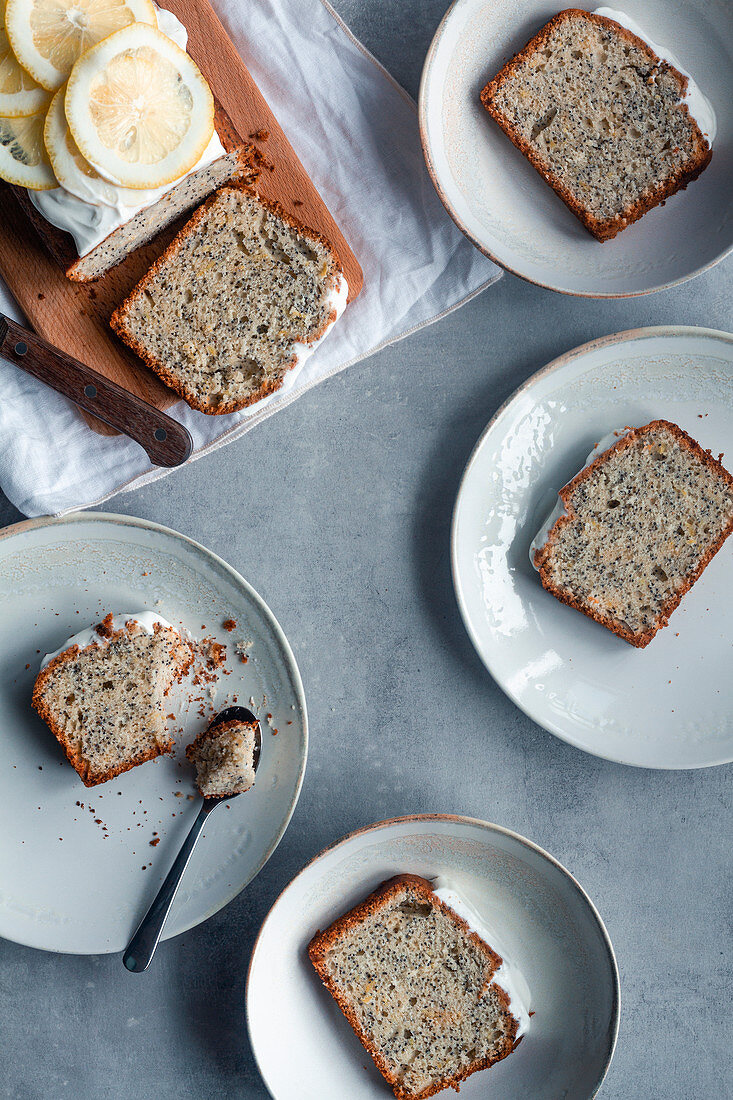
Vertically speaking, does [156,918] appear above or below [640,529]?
below

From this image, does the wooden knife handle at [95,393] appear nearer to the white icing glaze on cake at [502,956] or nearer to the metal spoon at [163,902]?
the metal spoon at [163,902]

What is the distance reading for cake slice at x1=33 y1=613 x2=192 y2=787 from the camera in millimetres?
2365

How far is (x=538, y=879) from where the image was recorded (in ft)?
8.11

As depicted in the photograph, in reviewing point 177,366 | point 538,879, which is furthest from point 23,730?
point 538,879

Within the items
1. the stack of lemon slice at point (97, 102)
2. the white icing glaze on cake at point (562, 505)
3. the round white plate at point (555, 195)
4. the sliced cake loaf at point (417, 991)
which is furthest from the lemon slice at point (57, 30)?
the sliced cake loaf at point (417, 991)

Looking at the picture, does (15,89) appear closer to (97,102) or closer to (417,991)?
(97,102)

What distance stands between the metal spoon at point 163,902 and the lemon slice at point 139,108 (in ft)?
5.13

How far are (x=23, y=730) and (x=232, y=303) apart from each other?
1.45 metres

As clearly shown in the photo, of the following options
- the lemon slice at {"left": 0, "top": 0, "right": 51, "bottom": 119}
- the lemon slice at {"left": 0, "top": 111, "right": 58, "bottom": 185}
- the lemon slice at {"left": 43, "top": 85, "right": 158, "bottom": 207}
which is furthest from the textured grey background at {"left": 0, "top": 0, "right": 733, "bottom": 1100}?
the lemon slice at {"left": 0, "top": 0, "right": 51, "bottom": 119}

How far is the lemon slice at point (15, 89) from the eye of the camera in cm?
202

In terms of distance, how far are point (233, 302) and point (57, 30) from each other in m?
0.77

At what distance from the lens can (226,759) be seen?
2348 mm

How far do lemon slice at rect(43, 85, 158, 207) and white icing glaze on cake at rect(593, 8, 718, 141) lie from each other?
1.50 meters

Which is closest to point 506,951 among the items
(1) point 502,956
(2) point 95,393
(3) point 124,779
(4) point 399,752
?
(1) point 502,956
